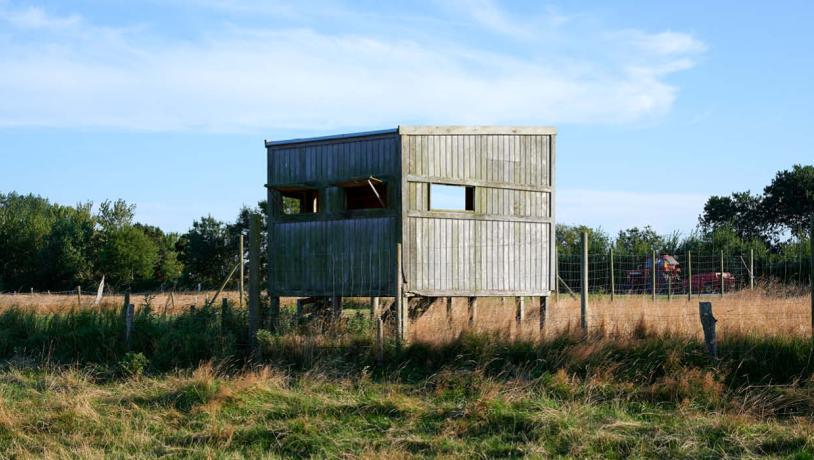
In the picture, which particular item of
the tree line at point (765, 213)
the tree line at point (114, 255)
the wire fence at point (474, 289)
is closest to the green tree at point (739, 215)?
the tree line at point (765, 213)

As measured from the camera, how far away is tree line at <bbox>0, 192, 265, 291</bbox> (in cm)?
5803

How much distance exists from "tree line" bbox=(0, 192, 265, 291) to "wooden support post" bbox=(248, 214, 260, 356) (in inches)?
1594

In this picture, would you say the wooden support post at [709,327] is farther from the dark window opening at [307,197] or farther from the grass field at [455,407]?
the dark window opening at [307,197]

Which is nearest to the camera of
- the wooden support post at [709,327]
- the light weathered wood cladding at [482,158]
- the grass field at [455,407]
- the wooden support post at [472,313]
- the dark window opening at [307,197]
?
the grass field at [455,407]

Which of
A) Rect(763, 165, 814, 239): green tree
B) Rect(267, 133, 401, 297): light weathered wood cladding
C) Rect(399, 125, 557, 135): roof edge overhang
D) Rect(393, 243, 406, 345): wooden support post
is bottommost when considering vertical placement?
Rect(393, 243, 406, 345): wooden support post

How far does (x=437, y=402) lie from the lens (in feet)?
37.7

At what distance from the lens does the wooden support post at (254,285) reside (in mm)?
14984

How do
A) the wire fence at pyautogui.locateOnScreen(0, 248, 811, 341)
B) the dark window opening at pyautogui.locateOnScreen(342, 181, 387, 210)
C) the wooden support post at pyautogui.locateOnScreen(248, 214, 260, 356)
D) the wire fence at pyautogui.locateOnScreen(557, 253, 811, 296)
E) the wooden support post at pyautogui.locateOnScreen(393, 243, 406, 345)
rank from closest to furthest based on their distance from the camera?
the wire fence at pyautogui.locateOnScreen(0, 248, 811, 341) → the wooden support post at pyautogui.locateOnScreen(248, 214, 260, 356) → the wooden support post at pyautogui.locateOnScreen(393, 243, 406, 345) → the dark window opening at pyautogui.locateOnScreen(342, 181, 387, 210) → the wire fence at pyautogui.locateOnScreen(557, 253, 811, 296)

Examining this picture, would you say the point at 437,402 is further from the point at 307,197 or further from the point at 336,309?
the point at 307,197

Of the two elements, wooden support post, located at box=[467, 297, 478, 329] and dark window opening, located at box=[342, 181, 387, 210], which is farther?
dark window opening, located at box=[342, 181, 387, 210]

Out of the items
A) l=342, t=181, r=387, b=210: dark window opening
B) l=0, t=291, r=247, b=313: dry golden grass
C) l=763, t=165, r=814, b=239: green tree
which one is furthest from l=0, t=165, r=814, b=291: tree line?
l=342, t=181, r=387, b=210: dark window opening

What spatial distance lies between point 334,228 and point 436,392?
5.89 meters

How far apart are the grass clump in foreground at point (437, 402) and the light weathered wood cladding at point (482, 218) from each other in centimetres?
273

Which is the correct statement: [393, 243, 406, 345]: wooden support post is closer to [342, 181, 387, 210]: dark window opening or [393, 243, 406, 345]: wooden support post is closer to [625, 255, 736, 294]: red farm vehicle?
[342, 181, 387, 210]: dark window opening
